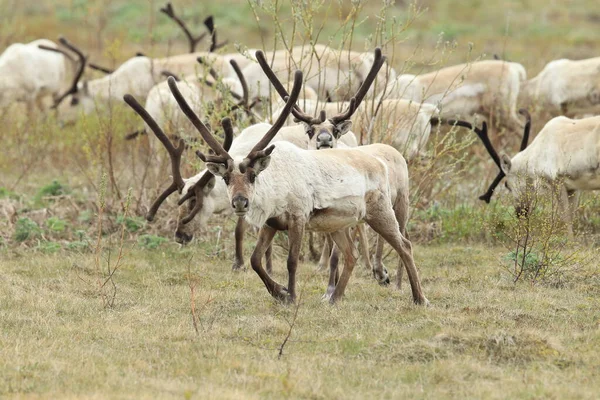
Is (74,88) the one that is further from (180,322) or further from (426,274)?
(180,322)

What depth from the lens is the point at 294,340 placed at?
24.1 feet

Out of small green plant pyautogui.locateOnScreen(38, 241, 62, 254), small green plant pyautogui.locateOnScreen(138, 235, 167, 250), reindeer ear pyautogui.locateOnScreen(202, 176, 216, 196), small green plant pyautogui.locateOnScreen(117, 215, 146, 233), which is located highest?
reindeer ear pyautogui.locateOnScreen(202, 176, 216, 196)

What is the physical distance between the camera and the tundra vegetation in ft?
21.2

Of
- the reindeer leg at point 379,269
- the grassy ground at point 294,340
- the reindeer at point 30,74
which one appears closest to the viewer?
the grassy ground at point 294,340

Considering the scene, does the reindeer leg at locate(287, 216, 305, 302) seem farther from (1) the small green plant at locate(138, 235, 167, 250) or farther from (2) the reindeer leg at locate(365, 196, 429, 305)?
(1) the small green plant at locate(138, 235, 167, 250)

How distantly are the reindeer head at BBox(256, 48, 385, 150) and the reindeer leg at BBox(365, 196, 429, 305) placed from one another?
56.1 inches

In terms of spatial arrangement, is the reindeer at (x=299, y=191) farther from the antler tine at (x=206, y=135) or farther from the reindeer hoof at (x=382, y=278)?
the reindeer hoof at (x=382, y=278)

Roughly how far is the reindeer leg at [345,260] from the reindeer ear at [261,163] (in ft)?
3.96

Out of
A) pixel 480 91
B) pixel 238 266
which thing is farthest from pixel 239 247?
pixel 480 91

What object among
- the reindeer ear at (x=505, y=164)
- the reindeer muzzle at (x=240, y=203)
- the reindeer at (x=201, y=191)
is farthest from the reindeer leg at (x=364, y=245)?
the reindeer muzzle at (x=240, y=203)

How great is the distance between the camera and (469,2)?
38.7 metres

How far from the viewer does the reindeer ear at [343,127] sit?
982cm

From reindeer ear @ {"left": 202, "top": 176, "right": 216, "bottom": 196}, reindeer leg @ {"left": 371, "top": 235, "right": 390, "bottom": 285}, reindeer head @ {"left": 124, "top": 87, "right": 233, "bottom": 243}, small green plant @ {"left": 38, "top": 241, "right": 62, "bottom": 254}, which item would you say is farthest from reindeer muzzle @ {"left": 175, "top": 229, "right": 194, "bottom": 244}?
reindeer leg @ {"left": 371, "top": 235, "right": 390, "bottom": 285}

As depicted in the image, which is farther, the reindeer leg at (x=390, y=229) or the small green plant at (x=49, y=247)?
the small green plant at (x=49, y=247)
